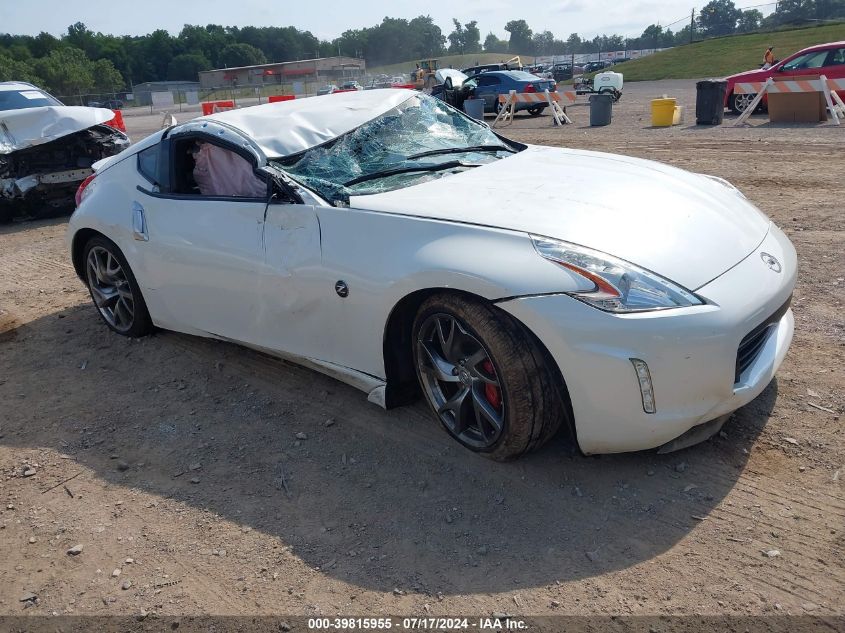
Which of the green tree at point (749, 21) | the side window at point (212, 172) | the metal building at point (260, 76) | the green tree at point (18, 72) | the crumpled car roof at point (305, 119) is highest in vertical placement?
the green tree at point (18, 72)

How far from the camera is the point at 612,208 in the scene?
3.23 m

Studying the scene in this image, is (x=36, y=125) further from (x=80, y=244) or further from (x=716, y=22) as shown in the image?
(x=716, y=22)

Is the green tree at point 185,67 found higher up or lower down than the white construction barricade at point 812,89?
higher up

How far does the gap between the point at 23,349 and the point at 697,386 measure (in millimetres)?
4637

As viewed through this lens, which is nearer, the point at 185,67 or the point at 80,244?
the point at 80,244

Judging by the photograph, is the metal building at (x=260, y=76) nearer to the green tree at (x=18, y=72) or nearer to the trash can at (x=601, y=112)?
the green tree at (x=18, y=72)

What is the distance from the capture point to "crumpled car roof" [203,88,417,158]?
3.96m

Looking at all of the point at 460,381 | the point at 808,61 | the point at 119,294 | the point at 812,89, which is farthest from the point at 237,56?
the point at 460,381

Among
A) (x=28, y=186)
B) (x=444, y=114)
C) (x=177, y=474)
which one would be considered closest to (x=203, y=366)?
(x=177, y=474)

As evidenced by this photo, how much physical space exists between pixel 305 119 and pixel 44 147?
6.98 metres

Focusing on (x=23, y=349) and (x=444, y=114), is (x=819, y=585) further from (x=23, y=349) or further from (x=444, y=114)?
(x=23, y=349)

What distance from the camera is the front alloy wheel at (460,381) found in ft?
10.0

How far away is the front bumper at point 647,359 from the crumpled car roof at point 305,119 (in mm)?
1820

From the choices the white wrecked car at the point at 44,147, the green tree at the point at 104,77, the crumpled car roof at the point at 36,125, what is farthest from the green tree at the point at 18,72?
the crumpled car roof at the point at 36,125
